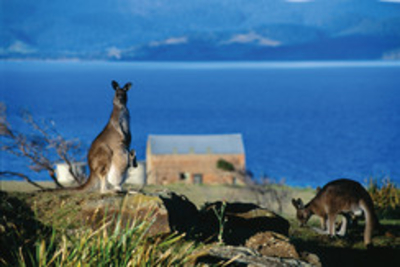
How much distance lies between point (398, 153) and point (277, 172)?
95.9 feet

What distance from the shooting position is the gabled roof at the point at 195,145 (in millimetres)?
41062

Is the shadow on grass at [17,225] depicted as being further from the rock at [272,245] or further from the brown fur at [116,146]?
the rock at [272,245]

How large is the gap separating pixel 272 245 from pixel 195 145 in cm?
3366

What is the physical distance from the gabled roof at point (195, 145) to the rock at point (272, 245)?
3097 cm

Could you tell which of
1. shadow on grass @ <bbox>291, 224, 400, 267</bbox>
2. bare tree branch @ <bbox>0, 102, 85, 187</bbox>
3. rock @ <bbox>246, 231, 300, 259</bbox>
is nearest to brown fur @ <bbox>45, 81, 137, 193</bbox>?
rock @ <bbox>246, 231, 300, 259</bbox>

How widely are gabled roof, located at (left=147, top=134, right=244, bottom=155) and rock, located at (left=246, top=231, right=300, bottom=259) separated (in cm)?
3097

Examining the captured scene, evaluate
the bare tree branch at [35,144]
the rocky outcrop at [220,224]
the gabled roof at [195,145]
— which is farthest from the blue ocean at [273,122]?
the rocky outcrop at [220,224]

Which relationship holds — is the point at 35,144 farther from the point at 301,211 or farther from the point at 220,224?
the point at 220,224

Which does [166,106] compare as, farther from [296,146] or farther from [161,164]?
[161,164]

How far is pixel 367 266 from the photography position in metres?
10.7

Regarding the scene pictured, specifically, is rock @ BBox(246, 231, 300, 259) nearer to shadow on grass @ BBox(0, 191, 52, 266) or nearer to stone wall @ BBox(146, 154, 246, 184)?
shadow on grass @ BBox(0, 191, 52, 266)

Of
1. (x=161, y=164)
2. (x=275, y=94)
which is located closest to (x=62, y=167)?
(x=161, y=164)

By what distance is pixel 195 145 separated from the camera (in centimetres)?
4266

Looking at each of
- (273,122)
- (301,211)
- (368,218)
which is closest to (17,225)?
(301,211)
